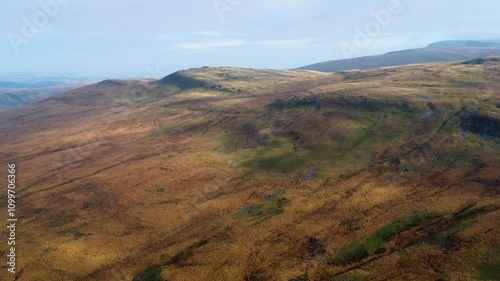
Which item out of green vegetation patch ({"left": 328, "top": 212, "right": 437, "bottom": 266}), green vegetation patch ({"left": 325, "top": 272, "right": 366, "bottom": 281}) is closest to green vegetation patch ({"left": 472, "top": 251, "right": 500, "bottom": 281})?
green vegetation patch ({"left": 328, "top": 212, "right": 437, "bottom": 266})

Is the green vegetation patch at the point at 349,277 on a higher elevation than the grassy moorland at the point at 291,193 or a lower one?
lower

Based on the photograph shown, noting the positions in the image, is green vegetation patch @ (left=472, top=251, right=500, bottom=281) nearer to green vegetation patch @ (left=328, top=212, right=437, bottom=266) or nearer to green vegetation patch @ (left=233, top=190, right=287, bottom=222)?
green vegetation patch @ (left=328, top=212, right=437, bottom=266)

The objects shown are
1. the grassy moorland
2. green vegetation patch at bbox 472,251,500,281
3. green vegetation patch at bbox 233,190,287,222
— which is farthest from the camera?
green vegetation patch at bbox 233,190,287,222

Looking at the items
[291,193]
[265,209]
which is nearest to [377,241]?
[265,209]

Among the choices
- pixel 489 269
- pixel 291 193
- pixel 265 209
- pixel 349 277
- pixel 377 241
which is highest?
pixel 291 193

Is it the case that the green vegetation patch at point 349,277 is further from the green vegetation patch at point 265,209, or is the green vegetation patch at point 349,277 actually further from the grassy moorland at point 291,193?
the green vegetation patch at point 265,209

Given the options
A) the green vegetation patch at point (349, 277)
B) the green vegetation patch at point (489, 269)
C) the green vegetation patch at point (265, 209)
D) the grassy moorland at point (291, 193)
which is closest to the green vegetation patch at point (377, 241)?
the grassy moorland at point (291, 193)

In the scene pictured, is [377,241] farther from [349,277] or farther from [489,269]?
[489,269]

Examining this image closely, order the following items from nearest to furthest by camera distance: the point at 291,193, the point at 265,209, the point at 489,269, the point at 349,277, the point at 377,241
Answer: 1. the point at 489,269
2. the point at 349,277
3. the point at 377,241
4. the point at 265,209
5. the point at 291,193

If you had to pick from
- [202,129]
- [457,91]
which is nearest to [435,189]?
[457,91]
